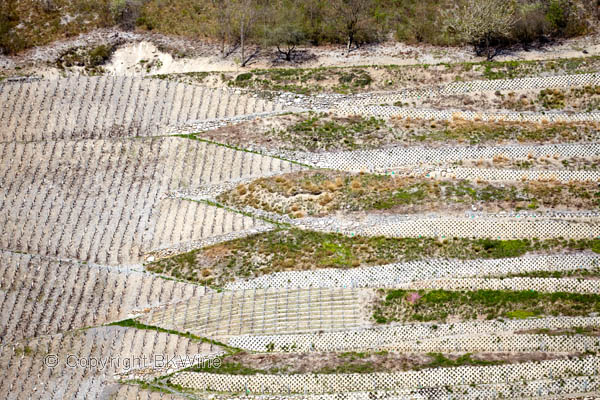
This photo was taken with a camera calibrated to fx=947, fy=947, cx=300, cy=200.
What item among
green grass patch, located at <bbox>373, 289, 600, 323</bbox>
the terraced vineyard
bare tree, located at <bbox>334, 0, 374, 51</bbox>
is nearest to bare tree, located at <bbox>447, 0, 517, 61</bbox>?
the terraced vineyard

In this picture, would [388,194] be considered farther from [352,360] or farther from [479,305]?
[352,360]

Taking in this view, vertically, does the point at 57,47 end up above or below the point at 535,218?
above

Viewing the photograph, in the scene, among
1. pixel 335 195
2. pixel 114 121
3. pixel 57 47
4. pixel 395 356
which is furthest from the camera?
pixel 57 47

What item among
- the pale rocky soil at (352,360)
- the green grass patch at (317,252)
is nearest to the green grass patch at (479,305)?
the pale rocky soil at (352,360)

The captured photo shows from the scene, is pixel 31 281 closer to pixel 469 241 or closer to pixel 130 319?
pixel 130 319

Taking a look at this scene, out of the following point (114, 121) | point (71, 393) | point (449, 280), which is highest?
point (114, 121)

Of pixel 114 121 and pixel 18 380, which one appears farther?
pixel 114 121

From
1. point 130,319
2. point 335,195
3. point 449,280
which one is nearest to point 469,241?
point 449,280
